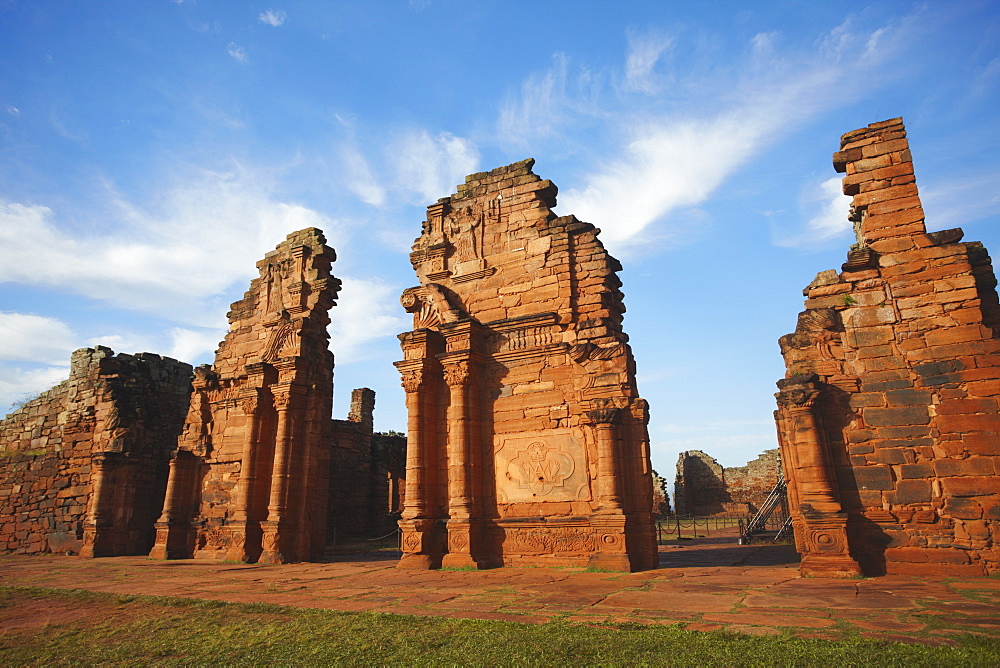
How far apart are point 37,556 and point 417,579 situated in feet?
46.0

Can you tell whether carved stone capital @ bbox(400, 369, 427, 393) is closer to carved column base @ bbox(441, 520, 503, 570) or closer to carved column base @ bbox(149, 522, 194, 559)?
carved column base @ bbox(441, 520, 503, 570)

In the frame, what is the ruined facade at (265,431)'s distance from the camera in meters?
13.5

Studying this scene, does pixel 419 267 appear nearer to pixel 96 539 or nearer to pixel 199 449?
pixel 199 449

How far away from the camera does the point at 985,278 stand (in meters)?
8.91

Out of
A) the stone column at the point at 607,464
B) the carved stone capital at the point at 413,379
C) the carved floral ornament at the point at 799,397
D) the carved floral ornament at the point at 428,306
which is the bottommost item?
the stone column at the point at 607,464

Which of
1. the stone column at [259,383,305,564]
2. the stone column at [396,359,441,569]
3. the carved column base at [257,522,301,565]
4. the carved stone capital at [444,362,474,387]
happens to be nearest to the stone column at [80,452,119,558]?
the stone column at [259,383,305,564]

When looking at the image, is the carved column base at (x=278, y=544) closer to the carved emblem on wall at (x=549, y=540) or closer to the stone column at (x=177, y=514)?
the stone column at (x=177, y=514)

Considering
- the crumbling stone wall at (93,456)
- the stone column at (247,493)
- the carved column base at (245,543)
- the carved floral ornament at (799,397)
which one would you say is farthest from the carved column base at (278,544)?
the carved floral ornament at (799,397)

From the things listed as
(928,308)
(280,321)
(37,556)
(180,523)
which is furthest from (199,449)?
(928,308)

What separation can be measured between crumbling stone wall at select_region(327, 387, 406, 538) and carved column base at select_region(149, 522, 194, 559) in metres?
5.91

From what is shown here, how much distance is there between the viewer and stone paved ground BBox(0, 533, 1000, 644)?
4.95 m

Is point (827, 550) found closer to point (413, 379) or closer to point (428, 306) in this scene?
point (413, 379)

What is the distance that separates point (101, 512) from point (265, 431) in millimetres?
5951

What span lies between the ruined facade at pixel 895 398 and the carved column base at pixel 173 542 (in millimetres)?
13599
